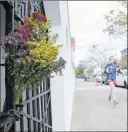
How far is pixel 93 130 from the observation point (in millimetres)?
6863

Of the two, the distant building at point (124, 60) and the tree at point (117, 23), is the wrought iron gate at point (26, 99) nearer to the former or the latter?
the tree at point (117, 23)

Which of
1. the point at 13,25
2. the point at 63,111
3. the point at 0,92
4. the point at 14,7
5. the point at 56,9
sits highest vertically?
the point at 56,9

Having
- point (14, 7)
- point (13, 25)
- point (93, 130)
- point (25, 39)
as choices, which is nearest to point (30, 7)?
point (14, 7)

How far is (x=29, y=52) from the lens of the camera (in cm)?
198

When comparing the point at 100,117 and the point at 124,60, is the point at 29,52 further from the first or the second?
the point at 124,60

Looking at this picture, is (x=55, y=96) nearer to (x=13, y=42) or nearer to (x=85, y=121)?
(x=85, y=121)

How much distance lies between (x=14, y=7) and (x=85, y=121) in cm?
563

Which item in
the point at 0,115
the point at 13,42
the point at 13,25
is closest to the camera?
the point at 13,42

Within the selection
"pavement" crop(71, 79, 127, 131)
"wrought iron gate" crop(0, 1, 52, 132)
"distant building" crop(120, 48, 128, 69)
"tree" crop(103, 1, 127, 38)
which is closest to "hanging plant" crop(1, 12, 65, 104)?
"wrought iron gate" crop(0, 1, 52, 132)

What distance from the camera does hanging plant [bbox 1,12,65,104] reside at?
76.7 inches

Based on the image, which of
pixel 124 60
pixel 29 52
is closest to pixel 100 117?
pixel 29 52

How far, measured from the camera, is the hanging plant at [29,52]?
195 centimetres

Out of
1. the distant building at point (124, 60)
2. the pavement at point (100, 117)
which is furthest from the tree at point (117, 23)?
the distant building at point (124, 60)

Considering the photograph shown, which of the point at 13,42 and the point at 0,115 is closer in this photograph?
the point at 13,42
